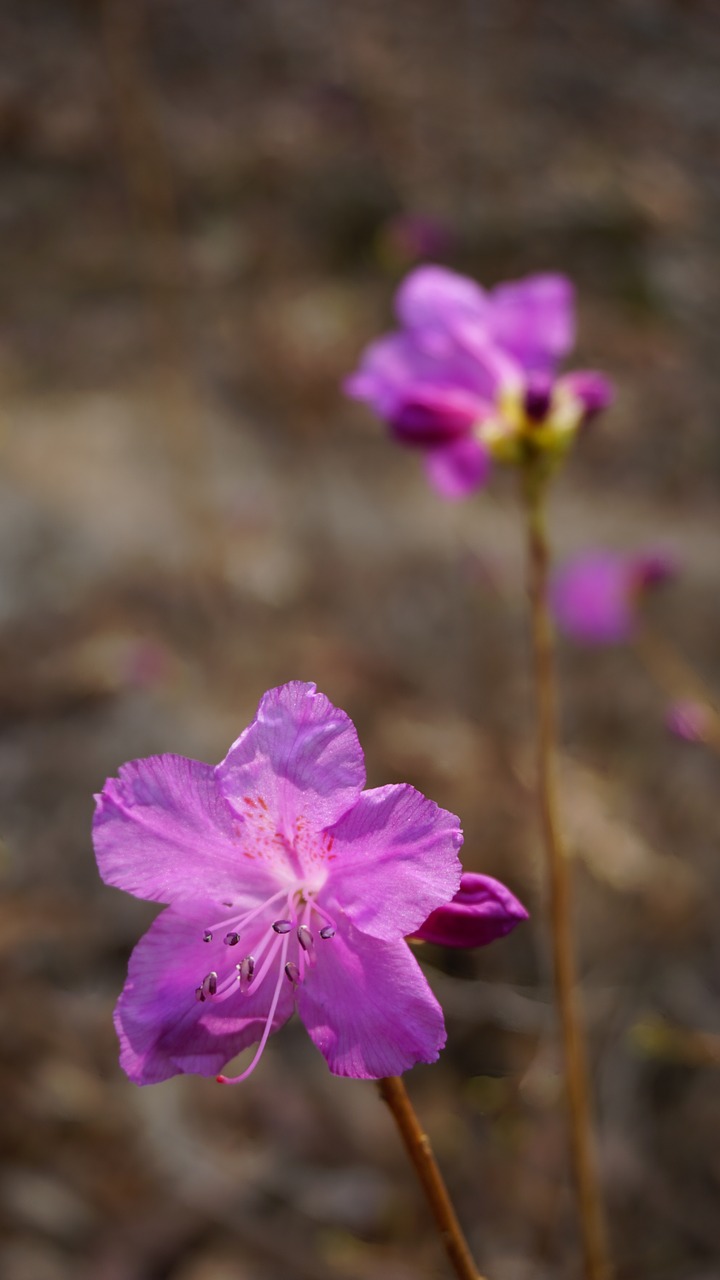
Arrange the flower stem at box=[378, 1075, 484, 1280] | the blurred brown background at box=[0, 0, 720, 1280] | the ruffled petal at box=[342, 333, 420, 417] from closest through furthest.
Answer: the flower stem at box=[378, 1075, 484, 1280] → the ruffled petal at box=[342, 333, 420, 417] → the blurred brown background at box=[0, 0, 720, 1280]

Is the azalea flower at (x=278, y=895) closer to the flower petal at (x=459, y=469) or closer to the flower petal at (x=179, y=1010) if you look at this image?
the flower petal at (x=179, y=1010)

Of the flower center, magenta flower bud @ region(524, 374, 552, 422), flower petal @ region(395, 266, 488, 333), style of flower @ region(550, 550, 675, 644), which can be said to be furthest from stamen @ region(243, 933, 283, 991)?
style of flower @ region(550, 550, 675, 644)

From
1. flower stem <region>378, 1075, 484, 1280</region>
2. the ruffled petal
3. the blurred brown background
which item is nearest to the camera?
flower stem <region>378, 1075, 484, 1280</region>

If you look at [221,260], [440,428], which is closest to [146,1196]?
[440,428]

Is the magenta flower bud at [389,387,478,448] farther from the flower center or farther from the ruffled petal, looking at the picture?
the flower center

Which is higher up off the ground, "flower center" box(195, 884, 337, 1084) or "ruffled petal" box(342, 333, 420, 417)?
"ruffled petal" box(342, 333, 420, 417)

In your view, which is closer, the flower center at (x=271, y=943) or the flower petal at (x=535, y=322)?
the flower center at (x=271, y=943)

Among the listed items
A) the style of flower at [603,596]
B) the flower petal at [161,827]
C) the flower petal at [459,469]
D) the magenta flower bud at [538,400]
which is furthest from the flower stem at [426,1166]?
the style of flower at [603,596]

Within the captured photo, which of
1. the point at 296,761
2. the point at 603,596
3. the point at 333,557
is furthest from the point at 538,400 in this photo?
the point at 333,557

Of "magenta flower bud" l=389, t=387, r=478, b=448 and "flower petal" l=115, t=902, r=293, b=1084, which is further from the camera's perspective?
"magenta flower bud" l=389, t=387, r=478, b=448
